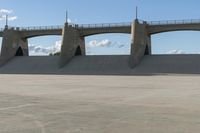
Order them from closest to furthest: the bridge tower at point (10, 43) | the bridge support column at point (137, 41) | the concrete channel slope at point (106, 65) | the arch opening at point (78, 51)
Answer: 1. the concrete channel slope at point (106, 65)
2. the bridge support column at point (137, 41)
3. the arch opening at point (78, 51)
4. the bridge tower at point (10, 43)

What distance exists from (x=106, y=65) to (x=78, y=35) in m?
12.9

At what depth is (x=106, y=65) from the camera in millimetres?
69312

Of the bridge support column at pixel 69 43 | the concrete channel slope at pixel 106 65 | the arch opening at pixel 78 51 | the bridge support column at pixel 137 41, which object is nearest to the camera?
the concrete channel slope at pixel 106 65

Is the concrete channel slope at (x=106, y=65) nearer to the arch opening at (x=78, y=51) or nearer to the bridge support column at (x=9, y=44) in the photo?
the bridge support column at (x=9, y=44)

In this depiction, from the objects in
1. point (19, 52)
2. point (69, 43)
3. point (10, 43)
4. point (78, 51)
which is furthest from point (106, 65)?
point (19, 52)

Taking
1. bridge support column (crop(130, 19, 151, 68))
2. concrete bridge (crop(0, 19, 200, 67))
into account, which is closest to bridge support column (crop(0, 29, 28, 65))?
concrete bridge (crop(0, 19, 200, 67))

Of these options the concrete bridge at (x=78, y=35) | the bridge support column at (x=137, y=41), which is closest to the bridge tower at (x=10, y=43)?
the concrete bridge at (x=78, y=35)

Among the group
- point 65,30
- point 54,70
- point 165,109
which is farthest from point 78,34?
point 165,109

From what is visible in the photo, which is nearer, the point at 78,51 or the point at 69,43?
the point at 69,43

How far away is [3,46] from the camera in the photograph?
8400 cm

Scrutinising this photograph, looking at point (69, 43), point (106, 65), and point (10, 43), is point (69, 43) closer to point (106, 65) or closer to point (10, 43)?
point (106, 65)

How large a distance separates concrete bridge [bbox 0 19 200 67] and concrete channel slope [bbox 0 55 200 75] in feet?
6.49

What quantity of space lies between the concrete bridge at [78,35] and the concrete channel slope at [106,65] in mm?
1977

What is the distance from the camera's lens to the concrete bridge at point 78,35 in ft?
229
